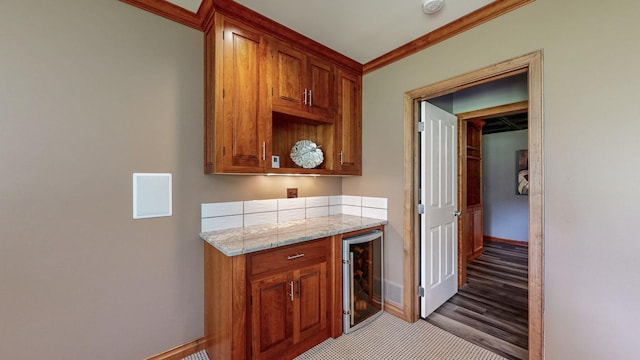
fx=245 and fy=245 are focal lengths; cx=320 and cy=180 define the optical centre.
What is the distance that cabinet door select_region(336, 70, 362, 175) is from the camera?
2.48 metres

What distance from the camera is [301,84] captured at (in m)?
2.15

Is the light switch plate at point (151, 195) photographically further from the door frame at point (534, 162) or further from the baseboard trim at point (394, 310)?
the door frame at point (534, 162)

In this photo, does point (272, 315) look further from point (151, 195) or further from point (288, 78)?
point (288, 78)

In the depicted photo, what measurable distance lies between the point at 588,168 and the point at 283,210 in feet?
7.14

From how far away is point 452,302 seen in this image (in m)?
2.66

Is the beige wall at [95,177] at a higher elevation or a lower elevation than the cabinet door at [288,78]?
lower

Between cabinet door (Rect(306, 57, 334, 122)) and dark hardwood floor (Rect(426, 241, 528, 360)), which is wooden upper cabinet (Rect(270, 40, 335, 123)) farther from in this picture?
dark hardwood floor (Rect(426, 241, 528, 360))

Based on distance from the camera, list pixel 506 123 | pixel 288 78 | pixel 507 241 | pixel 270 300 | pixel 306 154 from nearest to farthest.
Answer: pixel 270 300 → pixel 288 78 → pixel 306 154 → pixel 506 123 → pixel 507 241

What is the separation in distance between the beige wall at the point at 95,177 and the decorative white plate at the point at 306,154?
32.5 inches

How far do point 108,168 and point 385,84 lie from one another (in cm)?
239

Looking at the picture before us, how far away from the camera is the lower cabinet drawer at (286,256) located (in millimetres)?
1596

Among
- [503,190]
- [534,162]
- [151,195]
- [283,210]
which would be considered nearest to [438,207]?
[534,162]

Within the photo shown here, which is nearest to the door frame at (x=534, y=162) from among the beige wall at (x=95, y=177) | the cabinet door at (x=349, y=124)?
the cabinet door at (x=349, y=124)

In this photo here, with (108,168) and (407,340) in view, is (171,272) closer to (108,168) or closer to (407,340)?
(108,168)
